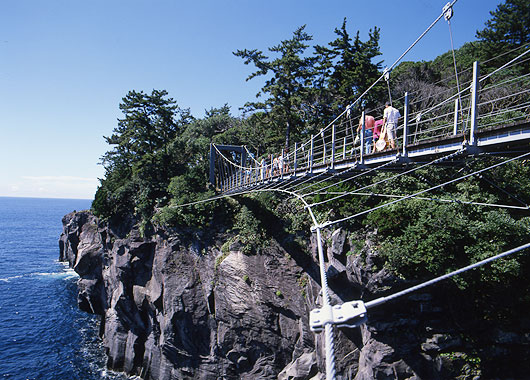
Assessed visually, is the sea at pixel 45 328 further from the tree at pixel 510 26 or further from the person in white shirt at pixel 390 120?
the tree at pixel 510 26

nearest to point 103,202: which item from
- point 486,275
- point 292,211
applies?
point 292,211

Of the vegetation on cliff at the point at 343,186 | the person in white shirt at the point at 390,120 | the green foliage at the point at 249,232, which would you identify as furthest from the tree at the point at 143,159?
the person in white shirt at the point at 390,120

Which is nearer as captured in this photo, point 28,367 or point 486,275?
point 486,275

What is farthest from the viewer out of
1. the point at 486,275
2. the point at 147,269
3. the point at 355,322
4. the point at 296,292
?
the point at 147,269

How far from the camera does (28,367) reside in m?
17.8

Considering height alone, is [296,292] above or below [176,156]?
below

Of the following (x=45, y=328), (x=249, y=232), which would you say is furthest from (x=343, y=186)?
(x=45, y=328)

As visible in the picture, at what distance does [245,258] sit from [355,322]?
13.1 metres

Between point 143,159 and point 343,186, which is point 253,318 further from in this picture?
point 143,159

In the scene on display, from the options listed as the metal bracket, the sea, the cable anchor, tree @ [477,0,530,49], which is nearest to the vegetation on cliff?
tree @ [477,0,530,49]

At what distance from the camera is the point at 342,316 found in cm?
279

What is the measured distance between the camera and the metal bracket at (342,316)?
273 centimetres

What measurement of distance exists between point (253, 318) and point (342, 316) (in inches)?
493

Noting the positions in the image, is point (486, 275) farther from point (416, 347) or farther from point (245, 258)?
point (245, 258)
